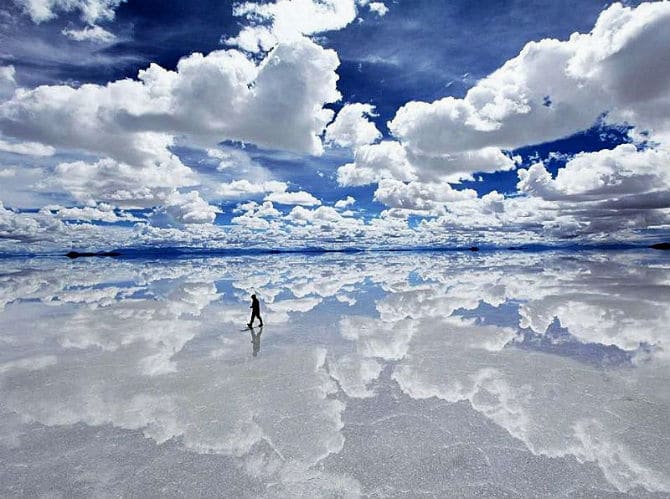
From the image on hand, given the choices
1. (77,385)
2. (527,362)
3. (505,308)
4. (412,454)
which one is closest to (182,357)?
(77,385)

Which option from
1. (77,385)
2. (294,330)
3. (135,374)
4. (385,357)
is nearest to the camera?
(77,385)

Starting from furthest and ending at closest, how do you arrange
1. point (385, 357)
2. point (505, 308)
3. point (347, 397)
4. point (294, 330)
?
point (505, 308), point (294, 330), point (385, 357), point (347, 397)

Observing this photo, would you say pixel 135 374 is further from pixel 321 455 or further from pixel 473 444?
pixel 473 444

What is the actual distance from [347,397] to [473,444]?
3198 mm

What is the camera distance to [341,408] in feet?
29.4

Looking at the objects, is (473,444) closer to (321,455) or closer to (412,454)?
(412,454)

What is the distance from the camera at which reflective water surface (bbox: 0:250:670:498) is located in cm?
641

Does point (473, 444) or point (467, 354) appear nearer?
point (473, 444)

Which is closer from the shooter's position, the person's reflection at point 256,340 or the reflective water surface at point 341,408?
the reflective water surface at point 341,408

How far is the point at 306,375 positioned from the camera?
11289 mm

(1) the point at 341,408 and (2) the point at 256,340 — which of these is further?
(2) the point at 256,340

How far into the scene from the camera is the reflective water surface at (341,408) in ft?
21.0

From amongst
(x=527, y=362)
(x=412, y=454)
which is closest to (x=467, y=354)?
(x=527, y=362)

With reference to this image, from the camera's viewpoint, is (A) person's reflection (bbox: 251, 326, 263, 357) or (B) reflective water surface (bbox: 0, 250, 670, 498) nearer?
(B) reflective water surface (bbox: 0, 250, 670, 498)
